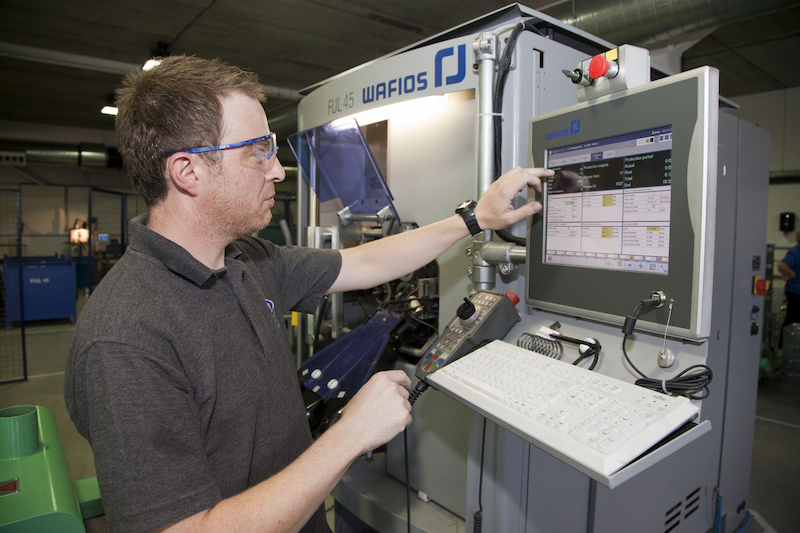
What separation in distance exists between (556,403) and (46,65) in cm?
673

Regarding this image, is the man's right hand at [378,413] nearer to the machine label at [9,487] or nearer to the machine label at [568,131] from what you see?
the machine label at [568,131]

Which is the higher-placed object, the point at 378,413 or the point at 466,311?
the point at 466,311

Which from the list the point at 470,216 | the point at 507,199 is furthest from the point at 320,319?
the point at 507,199

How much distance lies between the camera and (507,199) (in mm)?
1146

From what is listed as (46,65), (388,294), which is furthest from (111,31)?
(388,294)

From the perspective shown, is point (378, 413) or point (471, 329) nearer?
point (378, 413)

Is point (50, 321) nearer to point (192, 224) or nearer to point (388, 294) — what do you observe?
point (388, 294)

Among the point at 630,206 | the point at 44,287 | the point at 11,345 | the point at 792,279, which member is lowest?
the point at 11,345

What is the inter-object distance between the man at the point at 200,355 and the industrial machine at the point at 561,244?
0.53 ft

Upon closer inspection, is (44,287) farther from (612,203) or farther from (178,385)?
(612,203)

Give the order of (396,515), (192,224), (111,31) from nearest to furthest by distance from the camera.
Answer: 1. (192,224)
2. (396,515)
3. (111,31)

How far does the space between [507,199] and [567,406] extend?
54cm

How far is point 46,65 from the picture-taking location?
5332 millimetres

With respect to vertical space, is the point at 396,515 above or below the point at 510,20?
below
